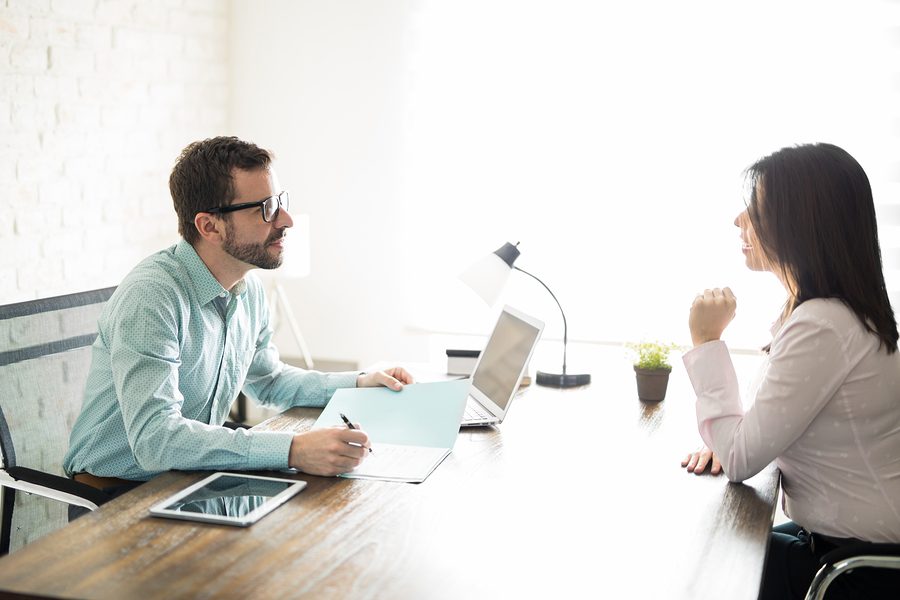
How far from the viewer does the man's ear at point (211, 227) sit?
1995 mm

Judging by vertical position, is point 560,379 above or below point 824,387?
→ below

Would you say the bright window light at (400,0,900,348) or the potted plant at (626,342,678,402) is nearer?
the potted plant at (626,342,678,402)

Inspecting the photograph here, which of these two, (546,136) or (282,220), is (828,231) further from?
(546,136)

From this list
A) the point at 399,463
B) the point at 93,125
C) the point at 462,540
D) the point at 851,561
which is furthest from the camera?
the point at 93,125

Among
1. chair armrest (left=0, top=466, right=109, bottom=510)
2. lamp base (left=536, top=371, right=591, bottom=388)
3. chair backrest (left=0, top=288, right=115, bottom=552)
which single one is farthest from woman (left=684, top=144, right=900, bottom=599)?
chair backrest (left=0, top=288, right=115, bottom=552)

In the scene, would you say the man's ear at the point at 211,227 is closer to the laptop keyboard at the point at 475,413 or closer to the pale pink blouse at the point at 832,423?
the laptop keyboard at the point at 475,413

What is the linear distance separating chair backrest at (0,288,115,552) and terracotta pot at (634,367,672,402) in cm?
130

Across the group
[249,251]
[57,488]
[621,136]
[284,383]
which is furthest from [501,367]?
[621,136]

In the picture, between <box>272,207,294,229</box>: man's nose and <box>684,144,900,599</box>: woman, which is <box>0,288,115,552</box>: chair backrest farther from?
<box>684,144,900,599</box>: woman

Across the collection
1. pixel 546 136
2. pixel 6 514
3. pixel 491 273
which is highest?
pixel 546 136

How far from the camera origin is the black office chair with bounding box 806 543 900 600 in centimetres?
152

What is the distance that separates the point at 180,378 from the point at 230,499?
49cm

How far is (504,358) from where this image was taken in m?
2.22

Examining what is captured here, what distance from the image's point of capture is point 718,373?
1799 mm
